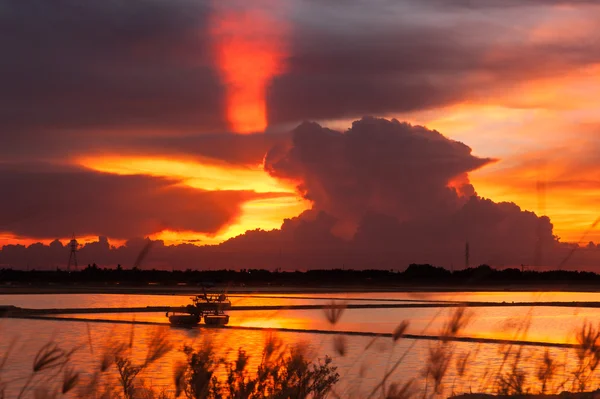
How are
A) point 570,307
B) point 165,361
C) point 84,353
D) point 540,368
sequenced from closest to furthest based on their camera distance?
point 540,368
point 165,361
point 84,353
point 570,307

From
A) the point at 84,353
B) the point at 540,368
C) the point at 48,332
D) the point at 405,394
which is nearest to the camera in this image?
the point at 405,394

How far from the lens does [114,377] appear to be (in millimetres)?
27188

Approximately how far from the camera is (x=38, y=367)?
3600 millimetres

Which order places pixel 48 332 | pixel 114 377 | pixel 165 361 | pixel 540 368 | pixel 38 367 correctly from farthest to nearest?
pixel 48 332 → pixel 165 361 → pixel 114 377 → pixel 540 368 → pixel 38 367

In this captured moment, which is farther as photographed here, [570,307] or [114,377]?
[570,307]

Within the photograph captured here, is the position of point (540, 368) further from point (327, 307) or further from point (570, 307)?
point (570, 307)

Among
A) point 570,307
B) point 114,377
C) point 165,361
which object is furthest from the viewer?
point 570,307

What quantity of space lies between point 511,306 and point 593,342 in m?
92.9

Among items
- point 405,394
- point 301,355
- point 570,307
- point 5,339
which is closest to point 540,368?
point 301,355

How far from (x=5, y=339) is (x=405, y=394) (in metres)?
42.9

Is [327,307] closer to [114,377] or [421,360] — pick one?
[114,377]

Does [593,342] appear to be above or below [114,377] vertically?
above

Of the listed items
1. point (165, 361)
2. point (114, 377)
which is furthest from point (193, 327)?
point (114, 377)

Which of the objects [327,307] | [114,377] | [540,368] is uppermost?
[327,307]
